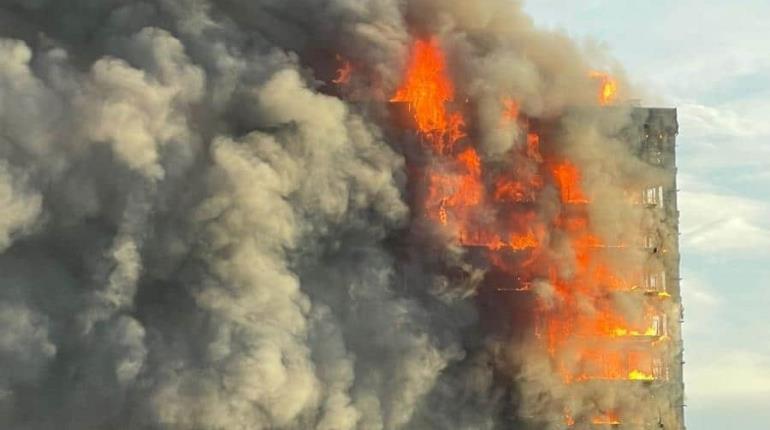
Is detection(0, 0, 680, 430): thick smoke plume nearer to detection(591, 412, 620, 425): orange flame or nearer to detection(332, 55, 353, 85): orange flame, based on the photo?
detection(332, 55, 353, 85): orange flame

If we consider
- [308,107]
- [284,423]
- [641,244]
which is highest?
[308,107]

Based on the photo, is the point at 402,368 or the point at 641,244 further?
the point at 641,244

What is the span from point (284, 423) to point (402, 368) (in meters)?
6.17

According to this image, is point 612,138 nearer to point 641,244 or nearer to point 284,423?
point 641,244

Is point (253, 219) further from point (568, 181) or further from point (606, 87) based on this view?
point (606, 87)

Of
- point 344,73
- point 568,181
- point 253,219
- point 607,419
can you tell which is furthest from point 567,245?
point 253,219

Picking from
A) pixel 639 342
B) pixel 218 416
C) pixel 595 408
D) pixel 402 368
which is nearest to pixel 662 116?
pixel 639 342

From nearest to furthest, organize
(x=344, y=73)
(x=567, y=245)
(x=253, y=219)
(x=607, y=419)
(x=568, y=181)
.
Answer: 1. (x=253, y=219)
2. (x=344, y=73)
3. (x=607, y=419)
4. (x=567, y=245)
5. (x=568, y=181)

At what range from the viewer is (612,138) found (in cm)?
5772

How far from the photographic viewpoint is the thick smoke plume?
1779 inches

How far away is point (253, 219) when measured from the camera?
48.2m

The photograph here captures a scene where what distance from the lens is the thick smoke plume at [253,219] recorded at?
45188 mm

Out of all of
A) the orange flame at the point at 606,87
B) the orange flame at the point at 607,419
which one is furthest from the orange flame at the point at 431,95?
the orange flame at the point at 607,419

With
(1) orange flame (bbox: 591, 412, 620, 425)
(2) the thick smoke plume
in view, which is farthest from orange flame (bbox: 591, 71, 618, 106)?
(1) orange flame (bbox: 591, 412, 620, 425)
